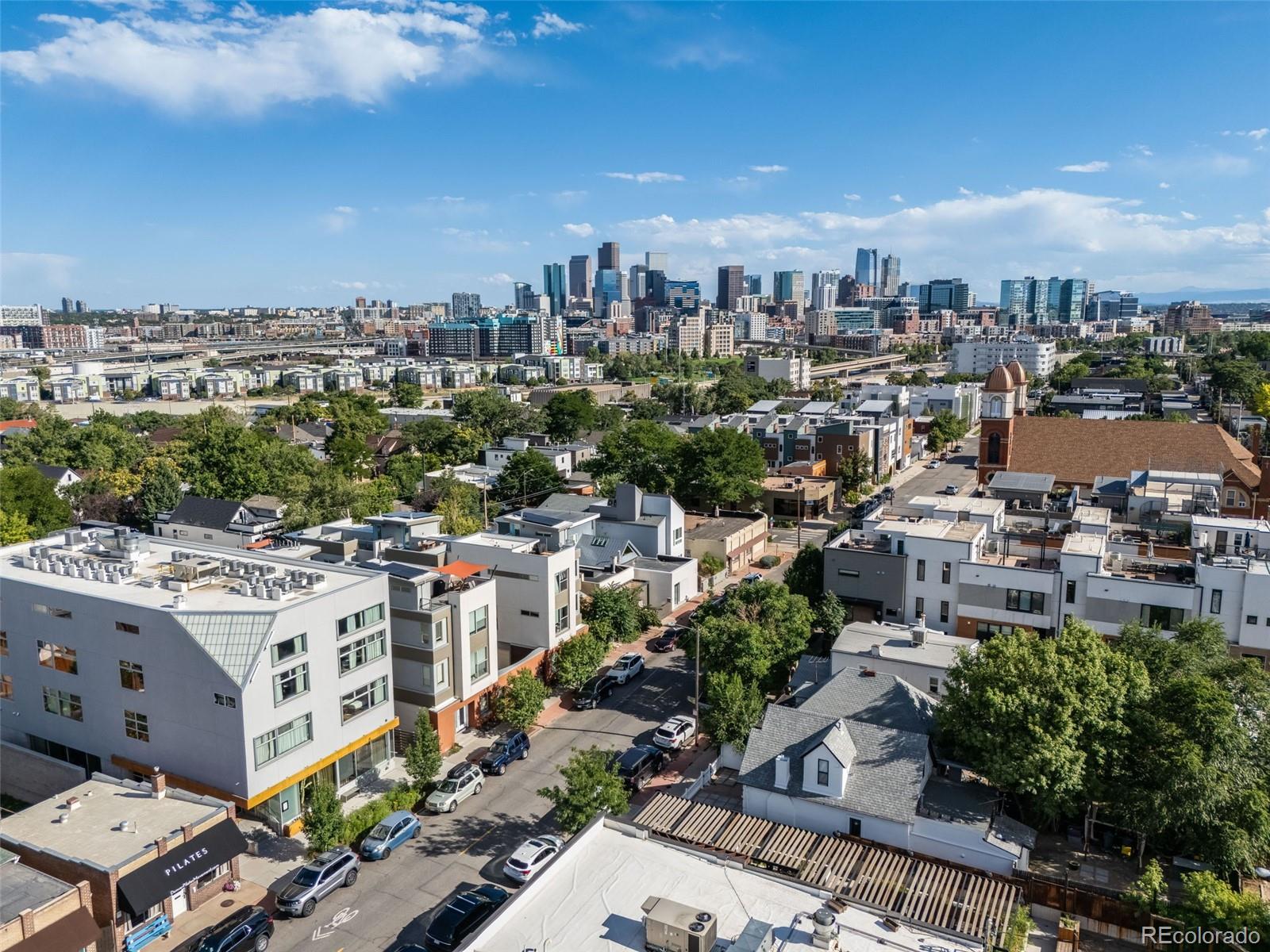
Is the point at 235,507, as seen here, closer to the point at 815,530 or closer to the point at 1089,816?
the point at 815,530

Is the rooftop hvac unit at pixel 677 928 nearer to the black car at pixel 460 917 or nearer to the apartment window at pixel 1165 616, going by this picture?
the black car at pixel 460 917

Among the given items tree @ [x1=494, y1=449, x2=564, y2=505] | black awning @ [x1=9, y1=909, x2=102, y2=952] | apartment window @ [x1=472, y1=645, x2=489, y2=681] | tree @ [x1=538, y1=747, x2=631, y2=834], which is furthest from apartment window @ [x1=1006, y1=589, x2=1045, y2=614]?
tree @ [x1=494, y1=449, x2=564, y2=505]

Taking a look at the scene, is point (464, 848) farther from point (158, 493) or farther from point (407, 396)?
point (407, 396)

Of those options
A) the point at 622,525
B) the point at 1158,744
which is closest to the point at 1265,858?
the point at 1158,744

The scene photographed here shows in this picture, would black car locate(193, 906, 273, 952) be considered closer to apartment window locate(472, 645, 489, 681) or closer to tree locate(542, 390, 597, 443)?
apartment window locate(472, 645, 489, 681)

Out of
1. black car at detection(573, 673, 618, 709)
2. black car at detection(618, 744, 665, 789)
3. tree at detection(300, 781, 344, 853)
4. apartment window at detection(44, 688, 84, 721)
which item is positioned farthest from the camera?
black car at detection(573, 673, 618, 709)

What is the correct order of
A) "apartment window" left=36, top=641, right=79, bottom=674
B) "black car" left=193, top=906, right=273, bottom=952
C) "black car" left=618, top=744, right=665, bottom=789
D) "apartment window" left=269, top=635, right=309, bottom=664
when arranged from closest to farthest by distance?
"black car" left=193, top=906, right=273, bottom=952 < "apartment window" left=269, top=635, right=309, bottom=664 < "apartment window" left=36, top=641, right=79, bottom=674 < "black car" left=618, top=744, right=665, bottom=789
